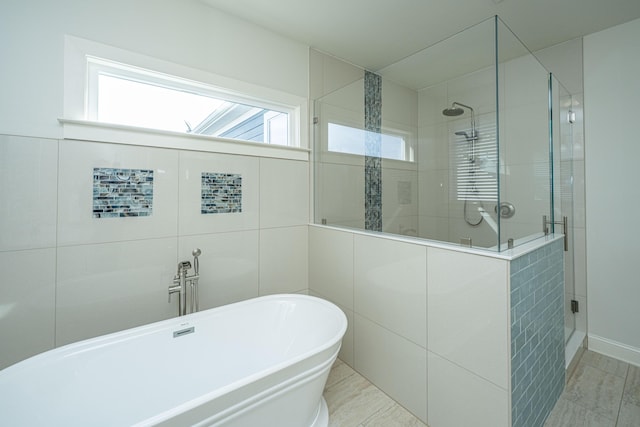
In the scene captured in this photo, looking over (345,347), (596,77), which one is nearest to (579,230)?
(596,77)

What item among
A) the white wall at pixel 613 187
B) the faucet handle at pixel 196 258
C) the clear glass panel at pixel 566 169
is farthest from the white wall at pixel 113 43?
the white wall at pixel 613 187

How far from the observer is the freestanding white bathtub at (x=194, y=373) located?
0.98 metres

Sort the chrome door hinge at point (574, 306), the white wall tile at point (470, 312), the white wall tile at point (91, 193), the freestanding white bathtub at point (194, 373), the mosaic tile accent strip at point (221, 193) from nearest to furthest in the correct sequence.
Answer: the freestanding white bathtub at point (194, 373) < the white wall tile at point (470, 312) < the white wall tile at point (91, 193) < the mosaic tile accent strip at point (221, 193) < the chrome door hinge at point (574, 306)

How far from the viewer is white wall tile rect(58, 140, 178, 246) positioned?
1392 millimetres

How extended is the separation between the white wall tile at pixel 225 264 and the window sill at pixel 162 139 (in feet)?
1.97

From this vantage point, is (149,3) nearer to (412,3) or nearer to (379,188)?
(412,3)

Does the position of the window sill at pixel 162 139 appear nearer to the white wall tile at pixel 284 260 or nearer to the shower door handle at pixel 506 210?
the white wall tile at pixel 284 260

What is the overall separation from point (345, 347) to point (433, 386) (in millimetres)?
742

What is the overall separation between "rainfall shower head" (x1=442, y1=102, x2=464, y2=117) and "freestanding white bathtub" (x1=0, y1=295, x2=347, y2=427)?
168 cm

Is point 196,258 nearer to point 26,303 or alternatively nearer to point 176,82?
point 26,303

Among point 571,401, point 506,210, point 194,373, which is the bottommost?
point 571,401

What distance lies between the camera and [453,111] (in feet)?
6.59

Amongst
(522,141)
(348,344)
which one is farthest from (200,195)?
(522,141)

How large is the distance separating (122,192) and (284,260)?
3.93 ft
